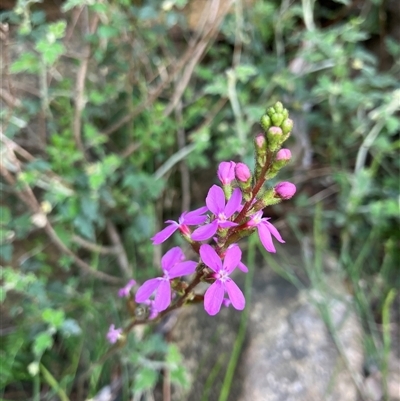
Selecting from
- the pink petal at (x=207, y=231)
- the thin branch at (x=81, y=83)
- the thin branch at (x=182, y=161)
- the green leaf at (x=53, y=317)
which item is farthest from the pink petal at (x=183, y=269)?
the thin branch at (x=182, y=161)

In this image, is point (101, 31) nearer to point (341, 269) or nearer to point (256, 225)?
point (256, 225)

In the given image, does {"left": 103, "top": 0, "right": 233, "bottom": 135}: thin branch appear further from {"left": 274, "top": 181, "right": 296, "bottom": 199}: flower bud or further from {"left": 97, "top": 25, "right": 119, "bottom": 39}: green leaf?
{"left": 274, "top": 181, "right": 296, "bottom": 199}: flower bud

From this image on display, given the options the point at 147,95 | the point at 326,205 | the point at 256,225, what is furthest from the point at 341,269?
the point at 256,225

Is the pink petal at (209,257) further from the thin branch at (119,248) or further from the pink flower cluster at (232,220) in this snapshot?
the thin branch at (119,248)

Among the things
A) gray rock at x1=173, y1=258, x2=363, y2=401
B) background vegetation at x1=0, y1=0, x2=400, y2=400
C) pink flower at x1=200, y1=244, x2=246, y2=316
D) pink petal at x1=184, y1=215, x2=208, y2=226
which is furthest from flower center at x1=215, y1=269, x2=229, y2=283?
gray rock at x1=173, y1=258, x2=363, y2=401

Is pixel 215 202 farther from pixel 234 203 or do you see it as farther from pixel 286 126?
pixel 286 126

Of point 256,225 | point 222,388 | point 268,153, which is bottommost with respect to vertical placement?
point 222,388
